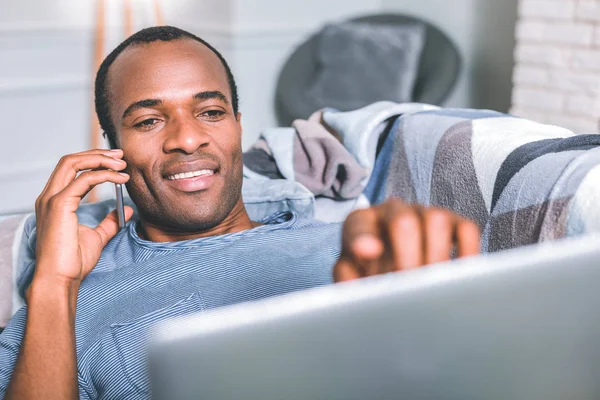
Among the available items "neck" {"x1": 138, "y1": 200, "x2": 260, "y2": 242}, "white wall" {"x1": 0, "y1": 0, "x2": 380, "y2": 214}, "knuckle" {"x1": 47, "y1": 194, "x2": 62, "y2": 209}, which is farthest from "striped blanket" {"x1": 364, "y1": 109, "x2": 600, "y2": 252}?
"white wall" {"x1": 0, "y1": 0, "x2": 380, "y2": 214}

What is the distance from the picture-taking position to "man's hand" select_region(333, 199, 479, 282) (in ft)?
2.03

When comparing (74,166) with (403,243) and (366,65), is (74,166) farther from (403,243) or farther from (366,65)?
(366,65)

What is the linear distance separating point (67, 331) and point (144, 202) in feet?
1.11

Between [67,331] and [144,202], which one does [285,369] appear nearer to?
[67,331]

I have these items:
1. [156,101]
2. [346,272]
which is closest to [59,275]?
[156,101]

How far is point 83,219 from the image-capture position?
5.05ft

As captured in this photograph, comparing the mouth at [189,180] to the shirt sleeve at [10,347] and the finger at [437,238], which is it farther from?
the finger at [437,238]

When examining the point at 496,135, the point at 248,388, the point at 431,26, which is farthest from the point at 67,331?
the point at 431,26

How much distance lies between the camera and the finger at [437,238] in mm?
624

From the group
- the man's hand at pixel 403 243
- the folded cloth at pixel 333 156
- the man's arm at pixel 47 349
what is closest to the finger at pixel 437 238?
the man's hand at pixel 403 243

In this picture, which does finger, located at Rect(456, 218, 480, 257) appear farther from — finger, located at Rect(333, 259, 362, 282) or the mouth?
the mouth

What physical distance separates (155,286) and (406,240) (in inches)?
25.3

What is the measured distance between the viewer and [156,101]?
4.26ft

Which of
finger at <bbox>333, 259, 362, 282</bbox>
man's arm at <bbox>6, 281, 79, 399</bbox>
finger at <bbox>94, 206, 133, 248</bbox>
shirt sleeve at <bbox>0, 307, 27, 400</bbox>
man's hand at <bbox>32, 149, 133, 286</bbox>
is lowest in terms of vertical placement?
shirt sleeve at <bbox>0, 307, 27, 400</bbox>
